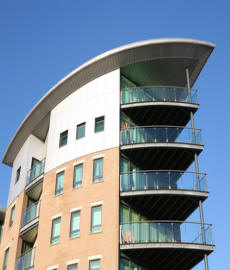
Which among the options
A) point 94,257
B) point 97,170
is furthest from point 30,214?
point 94,257

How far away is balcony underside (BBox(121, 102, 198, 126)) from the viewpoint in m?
27.9

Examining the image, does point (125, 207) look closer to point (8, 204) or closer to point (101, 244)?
point (101, 244)

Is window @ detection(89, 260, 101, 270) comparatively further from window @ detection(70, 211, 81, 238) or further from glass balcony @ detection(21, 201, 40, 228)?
glass balcony @ detection(21, 201, 40, 228)

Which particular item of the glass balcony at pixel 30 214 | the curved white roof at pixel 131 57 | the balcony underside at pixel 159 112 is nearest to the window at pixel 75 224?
the glass balcony at pixel 30 214

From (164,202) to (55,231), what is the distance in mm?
6559

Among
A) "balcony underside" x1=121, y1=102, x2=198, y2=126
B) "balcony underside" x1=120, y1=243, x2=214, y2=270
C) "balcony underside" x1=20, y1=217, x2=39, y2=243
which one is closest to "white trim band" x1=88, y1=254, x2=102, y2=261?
"balcony underside" x1=120, y1=243, x2=214, y2=270

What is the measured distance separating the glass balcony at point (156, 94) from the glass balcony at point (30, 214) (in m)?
8.64

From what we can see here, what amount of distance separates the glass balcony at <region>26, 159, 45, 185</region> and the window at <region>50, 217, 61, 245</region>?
14.8 feet

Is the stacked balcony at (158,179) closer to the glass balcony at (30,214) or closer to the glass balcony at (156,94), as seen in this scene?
the glass balcony at (156,94)

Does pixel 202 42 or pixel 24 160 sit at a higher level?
pixel 202 42

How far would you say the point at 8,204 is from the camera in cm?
3481

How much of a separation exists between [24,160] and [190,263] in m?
15.0

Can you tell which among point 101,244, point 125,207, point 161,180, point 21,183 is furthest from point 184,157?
point 21,183

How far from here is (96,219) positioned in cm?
2544
